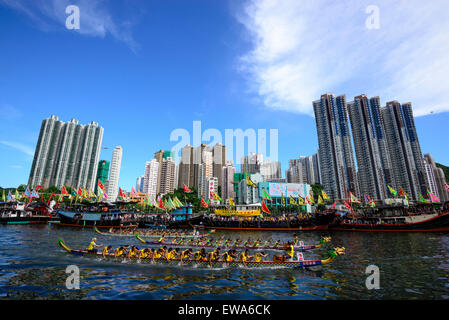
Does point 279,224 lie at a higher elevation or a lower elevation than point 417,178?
lower

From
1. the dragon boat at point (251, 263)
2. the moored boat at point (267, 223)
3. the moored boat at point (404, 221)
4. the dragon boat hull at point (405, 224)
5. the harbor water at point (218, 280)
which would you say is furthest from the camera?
the moored boat at point (267, 223)

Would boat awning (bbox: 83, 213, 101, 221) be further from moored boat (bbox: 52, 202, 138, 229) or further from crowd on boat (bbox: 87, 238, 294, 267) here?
crowd on boat (bbox: 87, 238, 294, 267)

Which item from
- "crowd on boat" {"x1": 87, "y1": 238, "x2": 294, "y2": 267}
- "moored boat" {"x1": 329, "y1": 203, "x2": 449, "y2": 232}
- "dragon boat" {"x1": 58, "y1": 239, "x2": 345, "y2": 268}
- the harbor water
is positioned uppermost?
"moored boat" {"x1": 329, "y1": 203, "x2": 449, "y2": 232}

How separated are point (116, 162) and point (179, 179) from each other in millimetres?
53482

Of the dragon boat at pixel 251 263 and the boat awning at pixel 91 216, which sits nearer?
the dragon boat at pixel 251 263

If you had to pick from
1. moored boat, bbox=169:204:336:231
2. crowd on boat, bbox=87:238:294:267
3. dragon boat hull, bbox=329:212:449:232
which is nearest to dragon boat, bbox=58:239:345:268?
crowd on boat, bbox=87:238:294:267

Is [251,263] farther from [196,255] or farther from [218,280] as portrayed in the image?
[196,255]

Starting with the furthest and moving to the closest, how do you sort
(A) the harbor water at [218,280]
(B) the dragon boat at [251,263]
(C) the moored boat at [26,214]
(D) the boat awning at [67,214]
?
1. (C) the moored boat at [26,214]
2. (D) the boat awning at [67,214]
3. (B) the dragon boat at [251,263]
4. (A) the harbor water at [218,280]

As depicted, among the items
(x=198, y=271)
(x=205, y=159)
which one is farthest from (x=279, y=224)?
(x=205, y=159)

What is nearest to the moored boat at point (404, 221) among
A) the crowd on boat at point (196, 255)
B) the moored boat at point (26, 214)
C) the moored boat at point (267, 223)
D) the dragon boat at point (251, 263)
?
the moored boat at point (267, 223)

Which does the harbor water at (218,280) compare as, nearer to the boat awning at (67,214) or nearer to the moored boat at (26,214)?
the boat awning at (67,214)

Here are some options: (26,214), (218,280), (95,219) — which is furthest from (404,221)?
(26,214)
